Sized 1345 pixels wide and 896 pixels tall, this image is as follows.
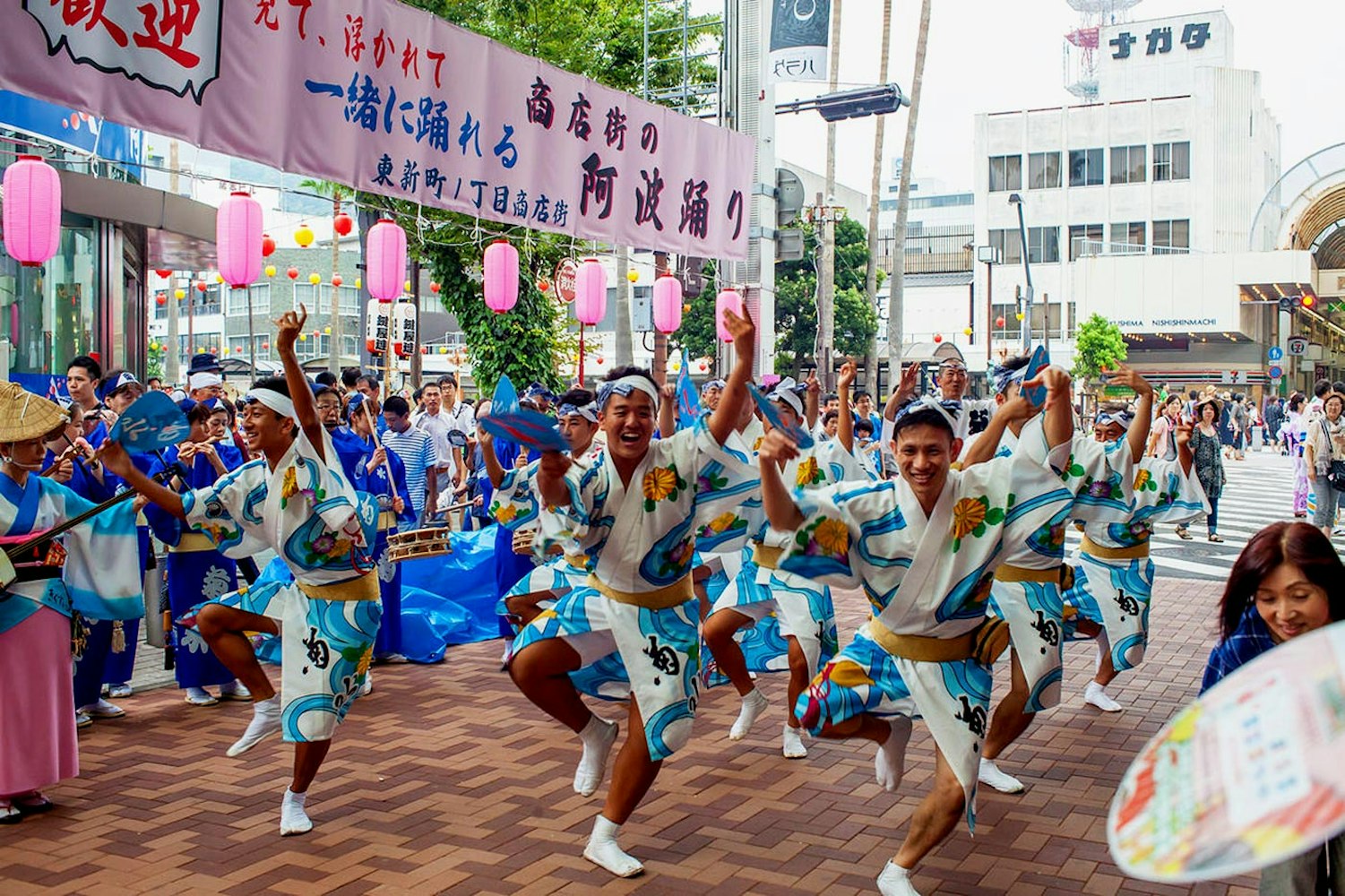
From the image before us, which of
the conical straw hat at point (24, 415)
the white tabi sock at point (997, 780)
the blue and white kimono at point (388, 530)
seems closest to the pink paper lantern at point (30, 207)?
the blue and white kimono at point (388, 530)

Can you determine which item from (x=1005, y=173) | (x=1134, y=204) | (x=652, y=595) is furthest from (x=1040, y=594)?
(x=1005, y=173)

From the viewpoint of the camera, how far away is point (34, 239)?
10617 millimetres

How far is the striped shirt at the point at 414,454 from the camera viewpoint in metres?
9.95

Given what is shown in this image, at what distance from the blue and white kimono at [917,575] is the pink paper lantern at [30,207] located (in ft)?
29.2

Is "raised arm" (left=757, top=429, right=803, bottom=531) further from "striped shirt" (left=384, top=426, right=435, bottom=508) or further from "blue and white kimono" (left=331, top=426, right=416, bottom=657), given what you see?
"striped shirt" (left=384, top=426, right=435, bottom=508)

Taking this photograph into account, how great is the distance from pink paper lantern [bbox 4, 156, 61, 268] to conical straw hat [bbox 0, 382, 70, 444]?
240 inches

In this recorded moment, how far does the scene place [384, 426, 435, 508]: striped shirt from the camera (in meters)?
9.95

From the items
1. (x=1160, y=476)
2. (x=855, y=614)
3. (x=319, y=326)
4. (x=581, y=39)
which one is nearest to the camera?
(x=1160, y=476)

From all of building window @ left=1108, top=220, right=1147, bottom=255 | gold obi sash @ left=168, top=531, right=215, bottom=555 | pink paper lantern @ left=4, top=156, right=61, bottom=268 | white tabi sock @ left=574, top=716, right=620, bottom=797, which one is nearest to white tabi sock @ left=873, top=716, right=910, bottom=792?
white tabi sock @ left=574, top=716, right=620, bottom=797

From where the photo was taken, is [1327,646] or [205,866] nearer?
[1327,646]

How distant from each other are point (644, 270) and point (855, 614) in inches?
1321

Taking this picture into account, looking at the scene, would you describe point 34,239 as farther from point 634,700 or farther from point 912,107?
point 912,107

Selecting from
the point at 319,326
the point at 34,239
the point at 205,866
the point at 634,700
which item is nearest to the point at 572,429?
the point at 634,700

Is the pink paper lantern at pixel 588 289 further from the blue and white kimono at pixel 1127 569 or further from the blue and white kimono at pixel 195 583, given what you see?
the blue and white kimono at pixel 1127 569
